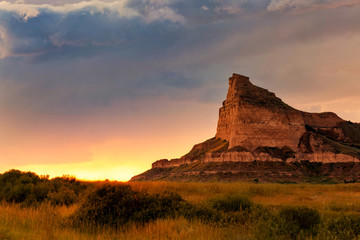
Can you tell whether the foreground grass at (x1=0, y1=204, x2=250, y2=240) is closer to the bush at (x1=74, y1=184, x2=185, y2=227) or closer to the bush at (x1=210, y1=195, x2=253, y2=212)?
the bush at (x1=74, y1=184, x2=185, y2=227)

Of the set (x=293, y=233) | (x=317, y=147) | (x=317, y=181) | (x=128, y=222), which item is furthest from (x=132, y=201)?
(x=317, y=147)

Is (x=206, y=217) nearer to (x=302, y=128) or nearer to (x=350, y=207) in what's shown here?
(x=350, y=207)

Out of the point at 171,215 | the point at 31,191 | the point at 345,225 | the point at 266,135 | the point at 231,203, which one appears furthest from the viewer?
the point at 266,135

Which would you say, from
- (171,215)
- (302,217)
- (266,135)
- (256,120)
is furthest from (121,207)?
(256,120)

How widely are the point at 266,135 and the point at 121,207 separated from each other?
13158 cm

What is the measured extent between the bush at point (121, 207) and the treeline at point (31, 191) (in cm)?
386

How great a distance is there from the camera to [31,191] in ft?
60.8

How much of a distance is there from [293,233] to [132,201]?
6027mm

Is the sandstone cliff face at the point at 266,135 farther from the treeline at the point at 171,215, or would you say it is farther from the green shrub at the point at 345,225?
the green shrub at the point at 345,225

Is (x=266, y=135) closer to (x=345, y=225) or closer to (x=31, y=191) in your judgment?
(x=31, y=191)

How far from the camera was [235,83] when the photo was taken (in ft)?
534

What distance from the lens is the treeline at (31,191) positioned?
57.6 feet

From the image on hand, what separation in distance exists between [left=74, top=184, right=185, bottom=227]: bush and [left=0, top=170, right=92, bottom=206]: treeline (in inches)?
152

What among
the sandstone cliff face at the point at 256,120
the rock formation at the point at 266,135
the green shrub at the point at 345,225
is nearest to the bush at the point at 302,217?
the green shrub at the point at 345,225
